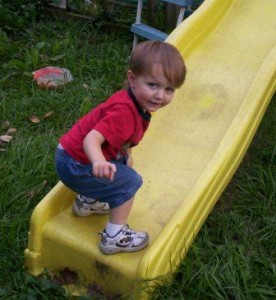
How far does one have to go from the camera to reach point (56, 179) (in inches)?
134

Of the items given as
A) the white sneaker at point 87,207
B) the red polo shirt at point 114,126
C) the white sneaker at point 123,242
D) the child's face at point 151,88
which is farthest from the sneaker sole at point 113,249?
the child's face at point 151,88

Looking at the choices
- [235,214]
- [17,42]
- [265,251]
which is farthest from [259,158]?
[17,42]

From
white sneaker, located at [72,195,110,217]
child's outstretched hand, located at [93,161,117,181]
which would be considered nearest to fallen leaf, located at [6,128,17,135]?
white sneaker, located at [72,195,110,217]

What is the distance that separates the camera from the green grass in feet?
8.73

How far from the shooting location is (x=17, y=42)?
206 inches

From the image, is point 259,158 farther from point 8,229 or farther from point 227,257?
point 8,229

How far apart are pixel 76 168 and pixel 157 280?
0.64 m

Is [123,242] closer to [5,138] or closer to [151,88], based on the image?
[151,88]

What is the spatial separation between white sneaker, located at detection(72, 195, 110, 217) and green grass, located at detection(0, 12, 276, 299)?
0.37 meters

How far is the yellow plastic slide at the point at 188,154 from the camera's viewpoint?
2.64 m

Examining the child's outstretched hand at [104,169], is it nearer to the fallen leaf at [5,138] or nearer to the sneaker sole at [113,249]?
the sneaker sole at [113,249]

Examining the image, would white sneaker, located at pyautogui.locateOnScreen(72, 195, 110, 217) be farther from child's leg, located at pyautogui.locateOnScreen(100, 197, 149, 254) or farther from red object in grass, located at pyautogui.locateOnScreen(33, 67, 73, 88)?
red object in grass, located at pyautogui.locateOnScreen(33, 67, 73, 88)

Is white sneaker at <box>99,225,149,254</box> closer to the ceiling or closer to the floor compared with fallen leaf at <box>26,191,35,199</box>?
closer to the ceiling

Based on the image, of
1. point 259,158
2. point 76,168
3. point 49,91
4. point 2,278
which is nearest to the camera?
point 76,168
